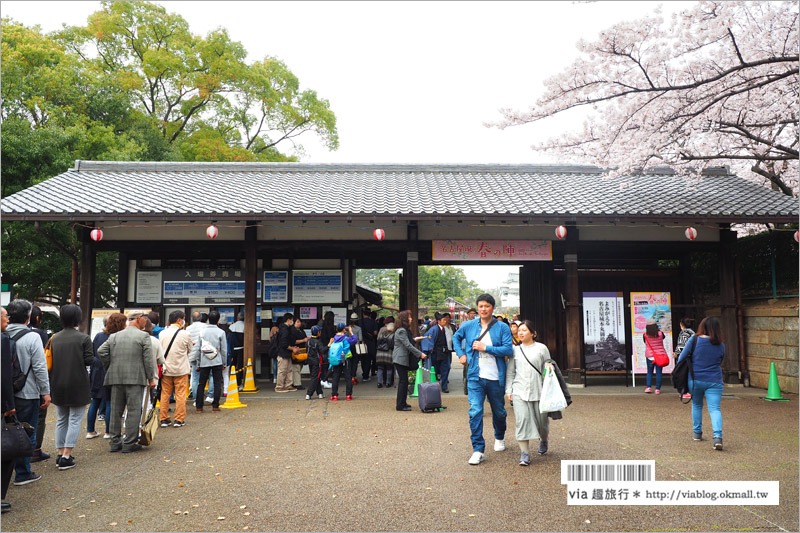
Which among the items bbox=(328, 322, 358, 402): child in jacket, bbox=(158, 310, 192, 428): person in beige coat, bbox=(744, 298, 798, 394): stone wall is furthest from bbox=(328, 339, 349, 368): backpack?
bbox=(744, 298, 798, 394): stone wall

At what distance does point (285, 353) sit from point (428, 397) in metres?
3.50

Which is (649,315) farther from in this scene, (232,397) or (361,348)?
(232,397)

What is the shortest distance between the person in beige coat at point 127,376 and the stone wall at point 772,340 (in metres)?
10.9

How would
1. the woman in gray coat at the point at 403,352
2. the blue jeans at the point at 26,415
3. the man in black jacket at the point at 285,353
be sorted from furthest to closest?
the man in black jacket at the point at 285,353 < the woman in gray coat at the point at 403,352 < the blue jeans at the point at 26,415

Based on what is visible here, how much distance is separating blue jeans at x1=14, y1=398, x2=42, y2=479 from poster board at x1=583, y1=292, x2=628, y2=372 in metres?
9.64

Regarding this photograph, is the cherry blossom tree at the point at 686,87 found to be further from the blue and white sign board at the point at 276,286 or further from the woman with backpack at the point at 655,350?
the blue and white sign board at the point at 276,286

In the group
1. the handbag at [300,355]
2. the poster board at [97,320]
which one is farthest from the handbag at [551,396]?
the poster board at [97,320]

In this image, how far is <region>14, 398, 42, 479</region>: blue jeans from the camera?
494 centimetres

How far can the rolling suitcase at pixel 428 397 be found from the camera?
848cm

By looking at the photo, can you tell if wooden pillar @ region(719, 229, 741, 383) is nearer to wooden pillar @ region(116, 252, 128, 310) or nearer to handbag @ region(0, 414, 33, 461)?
handbag @ region(0, 414, 33, 461)

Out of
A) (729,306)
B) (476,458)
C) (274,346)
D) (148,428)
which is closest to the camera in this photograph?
(476,458)

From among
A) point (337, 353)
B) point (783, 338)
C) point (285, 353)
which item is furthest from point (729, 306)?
point (285, 353)

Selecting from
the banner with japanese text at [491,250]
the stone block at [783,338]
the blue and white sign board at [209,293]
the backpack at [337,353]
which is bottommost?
the backpack at [337,353]

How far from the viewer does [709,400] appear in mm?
6227
